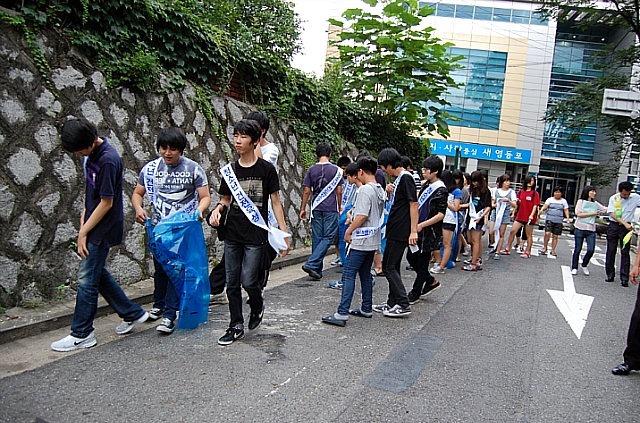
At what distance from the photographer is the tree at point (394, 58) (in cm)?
1219

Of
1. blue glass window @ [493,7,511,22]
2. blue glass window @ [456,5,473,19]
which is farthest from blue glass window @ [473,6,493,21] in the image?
blue glass window @ [456,5,473,19]

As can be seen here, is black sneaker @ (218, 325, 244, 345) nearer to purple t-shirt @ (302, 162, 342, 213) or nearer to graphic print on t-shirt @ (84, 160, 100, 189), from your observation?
graphic print on t-shirt @ (84, 160, 100, 189)

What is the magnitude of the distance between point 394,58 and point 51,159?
9.50m

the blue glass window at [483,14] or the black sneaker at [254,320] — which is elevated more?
the blue glass window at [483,14]

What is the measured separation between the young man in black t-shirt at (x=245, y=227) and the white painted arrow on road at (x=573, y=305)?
3.67m

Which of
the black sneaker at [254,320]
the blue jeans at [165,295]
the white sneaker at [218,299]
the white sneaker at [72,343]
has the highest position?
the blue jeans at [165,295]

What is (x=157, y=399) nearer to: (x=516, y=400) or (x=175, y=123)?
(x=516, y=400)

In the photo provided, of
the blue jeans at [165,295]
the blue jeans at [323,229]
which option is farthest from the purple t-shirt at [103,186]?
the blue jeans at [323,229]

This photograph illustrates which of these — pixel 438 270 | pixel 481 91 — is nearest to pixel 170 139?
pixel 438 270

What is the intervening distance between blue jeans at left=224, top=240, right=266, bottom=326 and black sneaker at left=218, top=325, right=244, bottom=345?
45 millimetres

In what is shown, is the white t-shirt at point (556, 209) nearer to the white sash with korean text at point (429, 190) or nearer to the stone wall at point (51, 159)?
the white sash with korean text at point (429, 190)

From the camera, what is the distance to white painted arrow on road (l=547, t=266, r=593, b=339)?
Answer: 5767mm

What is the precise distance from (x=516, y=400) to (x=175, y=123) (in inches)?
206

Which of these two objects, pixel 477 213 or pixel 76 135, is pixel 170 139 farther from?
pixel 477 213
